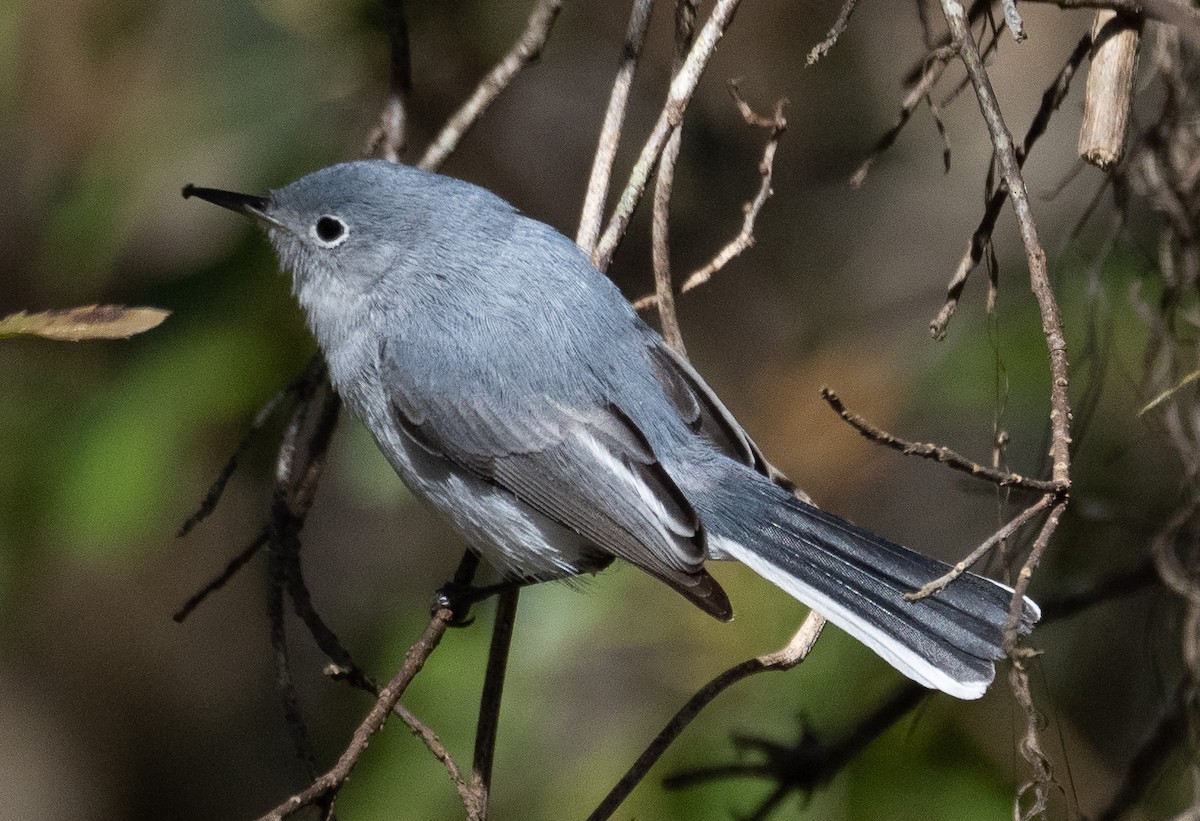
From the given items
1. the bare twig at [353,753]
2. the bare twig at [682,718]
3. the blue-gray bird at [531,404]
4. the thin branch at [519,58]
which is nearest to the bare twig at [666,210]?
the blue-gray bird at [531,404]

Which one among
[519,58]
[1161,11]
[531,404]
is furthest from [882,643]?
[519,58]

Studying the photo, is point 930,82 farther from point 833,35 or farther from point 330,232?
point 330,232

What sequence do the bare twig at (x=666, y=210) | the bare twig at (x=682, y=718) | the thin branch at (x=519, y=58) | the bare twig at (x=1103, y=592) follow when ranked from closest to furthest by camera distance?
the bare twig at (x=682, y=718) < the bare twig at (x=666, y=210) < the thin branch at (x=519, y=58) < the bare twig at (x=1103, y=592)

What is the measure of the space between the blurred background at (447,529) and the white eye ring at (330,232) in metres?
0.18

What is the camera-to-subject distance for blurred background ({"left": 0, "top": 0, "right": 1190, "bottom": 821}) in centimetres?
268

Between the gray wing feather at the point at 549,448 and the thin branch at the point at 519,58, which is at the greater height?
the thin branch at the point at 519,58

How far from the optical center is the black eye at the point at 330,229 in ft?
8.86

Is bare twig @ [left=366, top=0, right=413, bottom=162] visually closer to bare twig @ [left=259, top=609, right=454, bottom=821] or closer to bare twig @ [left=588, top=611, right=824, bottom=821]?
bare twig @ [left=259, top=609, right=454, bottom=821]

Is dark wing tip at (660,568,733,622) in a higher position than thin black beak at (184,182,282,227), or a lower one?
higher

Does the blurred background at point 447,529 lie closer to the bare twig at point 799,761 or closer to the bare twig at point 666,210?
the bare twig at point 799,761

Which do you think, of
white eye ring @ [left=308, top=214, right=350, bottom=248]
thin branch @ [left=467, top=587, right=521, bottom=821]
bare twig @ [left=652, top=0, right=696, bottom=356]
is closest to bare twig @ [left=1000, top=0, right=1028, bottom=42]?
bare twig @ [left=652, top=0, right=696, bottom=356]

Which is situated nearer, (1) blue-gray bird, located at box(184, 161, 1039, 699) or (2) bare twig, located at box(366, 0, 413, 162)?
(1) blue-gray bird, located at box(184, 161, 1039, 699)

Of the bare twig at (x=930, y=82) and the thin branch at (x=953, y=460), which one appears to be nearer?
the thin branch at (x=953, y=460)

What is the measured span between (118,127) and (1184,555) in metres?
2.70
